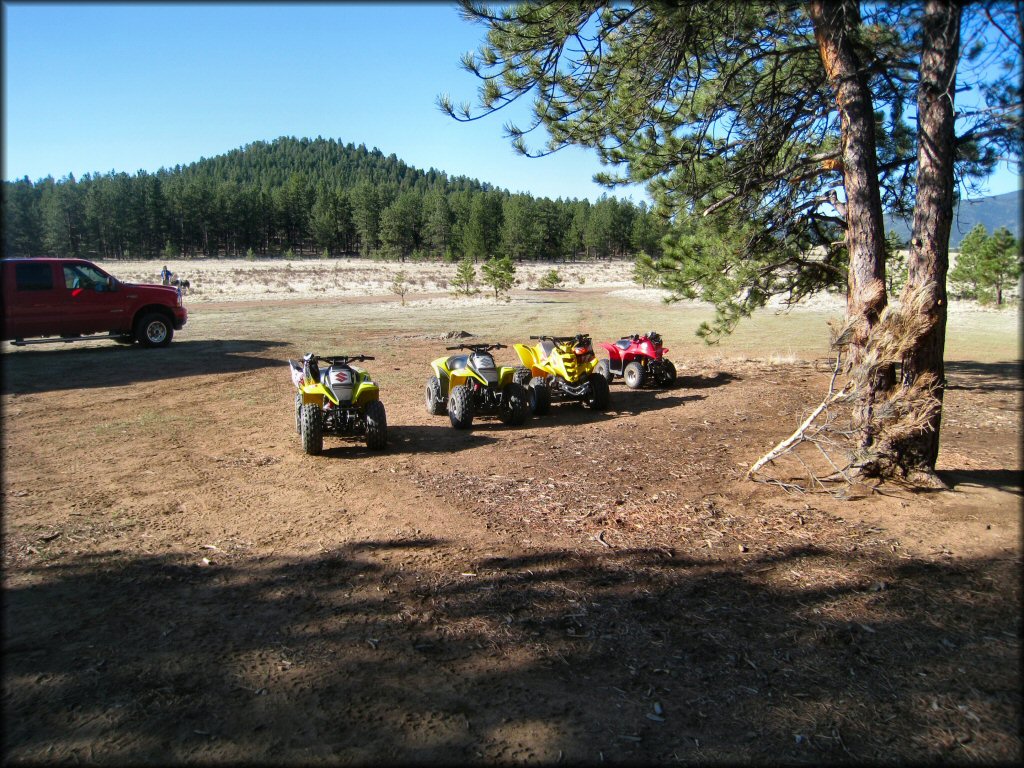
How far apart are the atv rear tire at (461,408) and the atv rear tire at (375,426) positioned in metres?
1.36

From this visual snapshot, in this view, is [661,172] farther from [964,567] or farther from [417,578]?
[417,578]

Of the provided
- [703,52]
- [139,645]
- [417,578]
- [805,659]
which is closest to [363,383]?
[417,578]

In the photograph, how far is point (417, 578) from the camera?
467 centimetres

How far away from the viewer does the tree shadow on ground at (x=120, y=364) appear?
40.4 ft

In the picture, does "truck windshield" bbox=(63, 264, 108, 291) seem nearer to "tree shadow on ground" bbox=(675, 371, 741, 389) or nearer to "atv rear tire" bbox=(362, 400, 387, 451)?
"atv rear tire" bbox=(362, 400, 387, 451)

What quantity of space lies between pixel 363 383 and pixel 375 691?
16.9 feet

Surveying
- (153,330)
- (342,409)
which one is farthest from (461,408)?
(153,330)

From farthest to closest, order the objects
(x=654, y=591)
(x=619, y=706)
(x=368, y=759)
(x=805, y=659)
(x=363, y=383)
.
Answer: (x=363, y=383)
(x=654, y=591)
(x=805, y=659)
(x=619, y=706)
(x=368, y=759)

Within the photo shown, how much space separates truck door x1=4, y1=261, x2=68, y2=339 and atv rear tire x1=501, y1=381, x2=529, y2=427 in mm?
11427

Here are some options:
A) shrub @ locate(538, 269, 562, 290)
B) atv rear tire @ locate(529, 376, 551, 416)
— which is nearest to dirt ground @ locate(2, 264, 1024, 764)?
atv rear tire @ locate(529, 376, 551, 416)

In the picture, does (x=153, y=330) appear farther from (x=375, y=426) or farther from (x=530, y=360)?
(x=375, y=426)

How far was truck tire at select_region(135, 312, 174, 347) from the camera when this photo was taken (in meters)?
16.4

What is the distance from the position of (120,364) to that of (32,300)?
268 cm

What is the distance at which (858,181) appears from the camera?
6703 millimetres
